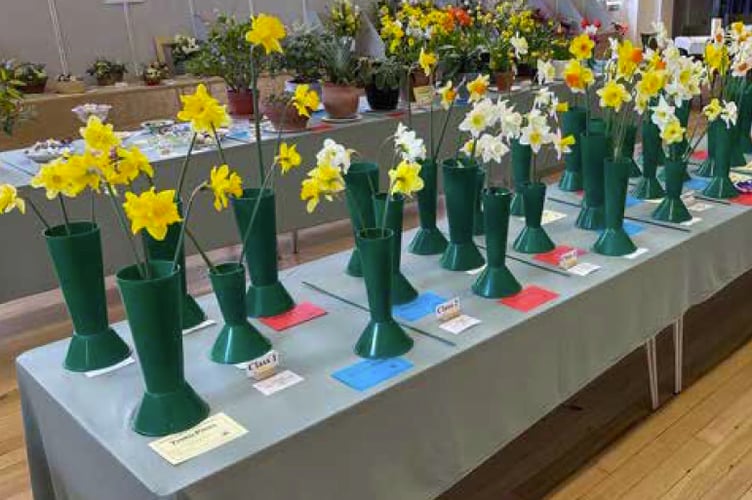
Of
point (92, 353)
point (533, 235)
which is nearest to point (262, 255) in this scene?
point (92, 353)

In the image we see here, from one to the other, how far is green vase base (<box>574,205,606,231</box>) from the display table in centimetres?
10

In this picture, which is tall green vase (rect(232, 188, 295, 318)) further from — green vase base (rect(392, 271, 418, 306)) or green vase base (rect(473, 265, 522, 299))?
green vase base (rect(473, 265, 522, 299))

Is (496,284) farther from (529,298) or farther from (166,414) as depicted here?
(166,414)

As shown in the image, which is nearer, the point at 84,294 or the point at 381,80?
the point at 84,294

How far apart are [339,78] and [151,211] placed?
7.72ft

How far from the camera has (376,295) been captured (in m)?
1.27

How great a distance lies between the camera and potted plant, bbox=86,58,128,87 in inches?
190

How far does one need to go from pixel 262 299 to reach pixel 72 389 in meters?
0.39

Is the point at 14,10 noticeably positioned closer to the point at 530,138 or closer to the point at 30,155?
the point at 30,155

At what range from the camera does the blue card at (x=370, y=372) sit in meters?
1.21

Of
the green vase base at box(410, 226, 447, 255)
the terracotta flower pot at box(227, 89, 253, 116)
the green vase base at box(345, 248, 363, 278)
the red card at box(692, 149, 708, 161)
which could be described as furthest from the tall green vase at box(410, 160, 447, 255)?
the terracotta flower pot at box(227, 89, 253, 116)

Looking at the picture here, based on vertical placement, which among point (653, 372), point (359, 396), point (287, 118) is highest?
point (287, 118)

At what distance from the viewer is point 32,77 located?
4.53 metres

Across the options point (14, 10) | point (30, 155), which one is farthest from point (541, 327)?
point (14, 10)
